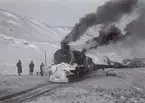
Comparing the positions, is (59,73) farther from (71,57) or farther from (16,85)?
(16,85)

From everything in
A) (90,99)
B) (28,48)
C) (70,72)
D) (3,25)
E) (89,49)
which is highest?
(3,25)

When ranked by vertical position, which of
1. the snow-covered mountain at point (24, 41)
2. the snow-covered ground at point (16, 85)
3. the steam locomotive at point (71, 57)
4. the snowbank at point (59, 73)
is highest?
the snow-covered mountain at point (24, 41)

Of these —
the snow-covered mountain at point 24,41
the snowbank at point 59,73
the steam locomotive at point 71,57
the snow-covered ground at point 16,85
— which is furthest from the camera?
the snow-covered mountain at point 24,41

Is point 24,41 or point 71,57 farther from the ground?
point 24,41

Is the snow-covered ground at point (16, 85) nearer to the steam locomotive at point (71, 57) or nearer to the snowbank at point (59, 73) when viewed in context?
the snowbank at point (59, 73)

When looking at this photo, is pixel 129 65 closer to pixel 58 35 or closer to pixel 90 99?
pixel 90 99

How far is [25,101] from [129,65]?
34.0m

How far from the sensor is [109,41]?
A: 35.7m

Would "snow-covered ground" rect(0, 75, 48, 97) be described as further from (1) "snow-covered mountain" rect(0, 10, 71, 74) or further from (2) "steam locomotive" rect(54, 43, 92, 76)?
(1) "snow-covered mountain" rect(0, 10, 71, 74)

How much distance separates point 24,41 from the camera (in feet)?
340

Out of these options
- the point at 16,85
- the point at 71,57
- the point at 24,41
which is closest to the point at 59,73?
the point at 71,57

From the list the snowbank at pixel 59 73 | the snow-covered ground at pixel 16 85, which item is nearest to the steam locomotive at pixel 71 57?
the snowbank at pixel 59 73

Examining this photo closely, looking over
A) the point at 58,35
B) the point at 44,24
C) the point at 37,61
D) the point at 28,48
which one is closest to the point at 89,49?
the point at 37,61

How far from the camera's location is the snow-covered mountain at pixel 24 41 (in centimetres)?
7635
